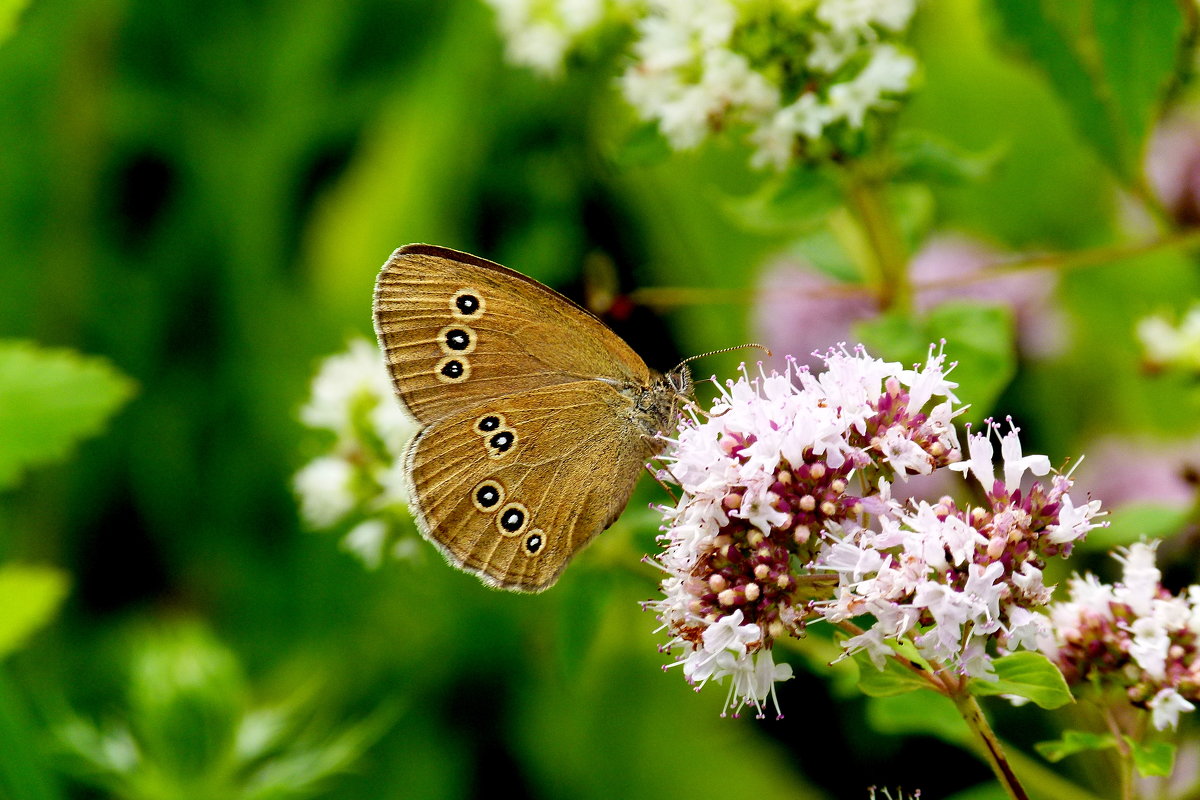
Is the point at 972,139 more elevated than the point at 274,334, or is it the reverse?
the point at 972,139

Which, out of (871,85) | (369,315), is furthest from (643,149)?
(369,315)

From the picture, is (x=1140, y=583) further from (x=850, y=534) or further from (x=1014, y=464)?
(x=850, y=534)

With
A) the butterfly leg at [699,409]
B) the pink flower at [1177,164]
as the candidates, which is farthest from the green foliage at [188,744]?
the pink flower at [1177,164]

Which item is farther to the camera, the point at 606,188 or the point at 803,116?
the point at 606,188

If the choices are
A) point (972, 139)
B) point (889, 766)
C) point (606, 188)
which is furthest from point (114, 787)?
point (972, 139)

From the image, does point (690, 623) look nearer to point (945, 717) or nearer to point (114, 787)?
point (945, 717)

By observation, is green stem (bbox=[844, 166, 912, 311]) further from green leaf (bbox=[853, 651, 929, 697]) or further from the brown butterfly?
green leaf (bbox=[853, 651, 929, 697])
